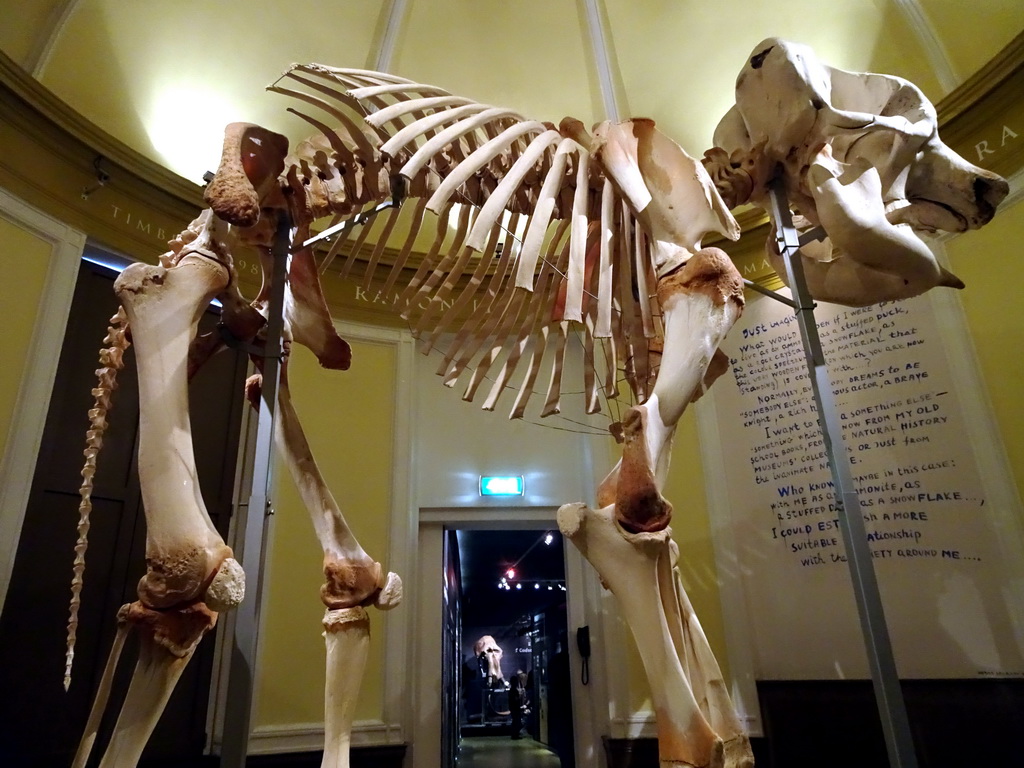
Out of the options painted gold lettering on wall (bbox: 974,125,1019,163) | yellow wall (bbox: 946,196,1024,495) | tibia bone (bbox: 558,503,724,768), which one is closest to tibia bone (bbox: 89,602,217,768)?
tibia bone (bbox: 558,503,724,768)

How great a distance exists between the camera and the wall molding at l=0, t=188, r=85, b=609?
3129 millimetres

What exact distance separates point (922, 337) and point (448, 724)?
377 cm

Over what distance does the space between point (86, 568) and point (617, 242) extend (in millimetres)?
3231

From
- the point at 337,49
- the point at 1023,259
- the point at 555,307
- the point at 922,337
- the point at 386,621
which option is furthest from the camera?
the point at 337,49

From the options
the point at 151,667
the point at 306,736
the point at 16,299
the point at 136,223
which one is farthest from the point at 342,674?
the point at 136,223

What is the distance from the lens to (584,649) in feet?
14.9

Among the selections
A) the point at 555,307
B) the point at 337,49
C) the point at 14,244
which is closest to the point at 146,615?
the point at 555,307

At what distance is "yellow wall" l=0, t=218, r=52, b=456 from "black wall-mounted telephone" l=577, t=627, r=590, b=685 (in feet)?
11.3

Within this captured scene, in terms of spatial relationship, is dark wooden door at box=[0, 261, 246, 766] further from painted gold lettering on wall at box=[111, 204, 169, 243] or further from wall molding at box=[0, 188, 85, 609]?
painted gold lettering on wall at box=[111, 204, 169, 243]

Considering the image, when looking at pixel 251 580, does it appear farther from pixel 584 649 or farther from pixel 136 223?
pixel 584 649

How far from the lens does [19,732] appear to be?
3182mm

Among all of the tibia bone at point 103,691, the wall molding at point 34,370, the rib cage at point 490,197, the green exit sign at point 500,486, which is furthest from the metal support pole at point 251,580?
the green exit sign at point 500,486

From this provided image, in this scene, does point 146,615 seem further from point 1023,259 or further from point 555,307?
point 1023,259

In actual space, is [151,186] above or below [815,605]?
above
